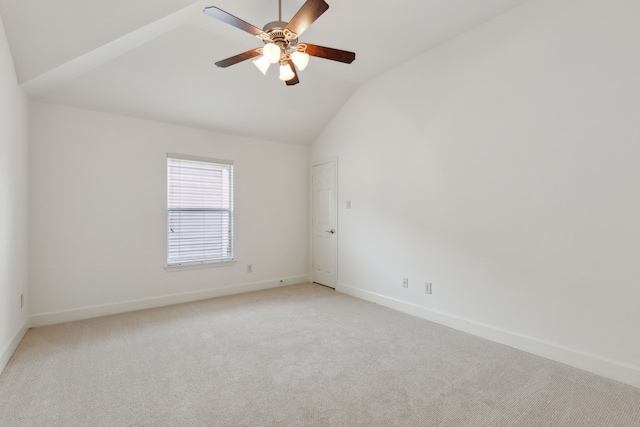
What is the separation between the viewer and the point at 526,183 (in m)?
2.84

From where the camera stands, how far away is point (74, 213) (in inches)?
142

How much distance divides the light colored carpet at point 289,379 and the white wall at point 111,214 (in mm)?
458

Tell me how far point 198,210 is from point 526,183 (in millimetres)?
4123

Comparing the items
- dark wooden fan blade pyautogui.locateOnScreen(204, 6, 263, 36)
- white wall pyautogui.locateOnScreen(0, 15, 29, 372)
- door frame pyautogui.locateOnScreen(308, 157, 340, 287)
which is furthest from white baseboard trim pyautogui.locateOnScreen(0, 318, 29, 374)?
door frame pyautogui.locateOnScreen(308, 157, 340, 287)

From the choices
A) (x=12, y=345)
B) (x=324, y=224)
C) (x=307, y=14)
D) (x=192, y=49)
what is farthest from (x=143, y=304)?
(x=307, y=14)

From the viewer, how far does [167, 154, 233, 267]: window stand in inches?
170

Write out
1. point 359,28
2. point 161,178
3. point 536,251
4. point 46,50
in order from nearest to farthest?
point 46,50, point 536,251, point 359,28, point 161,178

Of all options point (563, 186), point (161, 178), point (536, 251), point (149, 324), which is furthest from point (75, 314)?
point (563, 186)

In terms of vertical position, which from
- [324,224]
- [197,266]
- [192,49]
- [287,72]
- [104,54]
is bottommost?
[197,266]

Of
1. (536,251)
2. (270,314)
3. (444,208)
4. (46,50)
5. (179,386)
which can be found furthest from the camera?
(270,314)

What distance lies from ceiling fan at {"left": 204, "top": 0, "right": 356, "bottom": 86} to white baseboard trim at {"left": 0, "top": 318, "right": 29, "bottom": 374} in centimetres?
302

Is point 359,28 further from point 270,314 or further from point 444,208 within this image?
point 270,314

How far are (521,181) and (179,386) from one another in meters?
3.41

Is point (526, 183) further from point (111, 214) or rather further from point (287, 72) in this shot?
point (111, 214)
